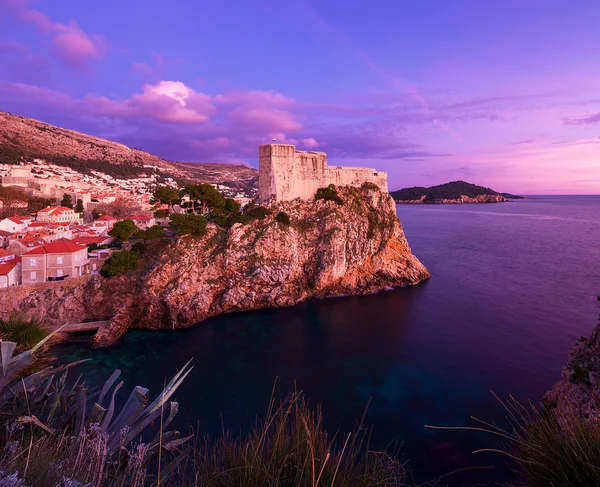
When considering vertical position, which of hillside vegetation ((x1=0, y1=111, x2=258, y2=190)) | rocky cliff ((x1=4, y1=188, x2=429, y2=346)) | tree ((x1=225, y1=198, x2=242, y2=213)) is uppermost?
hillside vegetation ((x1=0, y1=111, x2=258, y2=190))

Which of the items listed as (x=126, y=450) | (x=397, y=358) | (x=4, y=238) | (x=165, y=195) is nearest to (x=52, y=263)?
(x=165, y=195)

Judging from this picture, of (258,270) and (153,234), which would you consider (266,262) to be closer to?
(258,270)

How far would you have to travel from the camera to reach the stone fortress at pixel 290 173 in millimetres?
27391

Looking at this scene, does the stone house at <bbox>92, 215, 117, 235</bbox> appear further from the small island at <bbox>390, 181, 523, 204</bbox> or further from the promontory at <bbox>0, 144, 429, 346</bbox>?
the small island at <bbox>390, 181, 523, 204</bbox>

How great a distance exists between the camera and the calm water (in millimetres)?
12523

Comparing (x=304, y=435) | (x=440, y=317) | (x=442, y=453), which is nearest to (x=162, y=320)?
(x=442, y=453)

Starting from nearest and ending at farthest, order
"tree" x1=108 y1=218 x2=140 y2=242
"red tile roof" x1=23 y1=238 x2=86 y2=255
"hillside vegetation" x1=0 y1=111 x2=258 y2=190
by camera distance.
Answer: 1. "red tile roof" x1=23 y1=238 x2=86 y2=255
2. "tree" x1=108 y1=218 x2=140 y2=242
3. "hillside vegetation" x1=0 y1=111 x2=258 y2=190

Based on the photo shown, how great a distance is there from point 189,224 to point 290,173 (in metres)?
9.52

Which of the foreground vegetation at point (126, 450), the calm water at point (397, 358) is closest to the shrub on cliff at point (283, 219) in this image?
the calm water at point (397, 358)

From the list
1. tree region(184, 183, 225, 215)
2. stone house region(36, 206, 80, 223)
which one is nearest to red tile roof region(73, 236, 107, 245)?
tree region(184, 183, 225, 215)

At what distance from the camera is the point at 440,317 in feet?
76.1

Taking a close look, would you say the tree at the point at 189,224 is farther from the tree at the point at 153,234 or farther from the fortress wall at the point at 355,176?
the fortress wall at the point at 355,176

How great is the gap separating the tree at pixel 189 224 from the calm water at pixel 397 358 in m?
6.74

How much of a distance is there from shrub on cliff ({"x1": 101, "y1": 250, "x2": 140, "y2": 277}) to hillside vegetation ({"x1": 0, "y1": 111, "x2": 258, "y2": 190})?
52666mm
